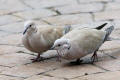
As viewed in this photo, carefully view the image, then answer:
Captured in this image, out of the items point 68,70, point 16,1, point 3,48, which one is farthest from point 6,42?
point 16,1

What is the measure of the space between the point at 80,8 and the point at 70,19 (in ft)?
3.08

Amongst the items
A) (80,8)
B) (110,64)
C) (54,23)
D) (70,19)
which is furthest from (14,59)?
(80,8)

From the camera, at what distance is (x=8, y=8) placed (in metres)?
10.4

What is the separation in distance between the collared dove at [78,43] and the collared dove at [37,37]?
0.27 m

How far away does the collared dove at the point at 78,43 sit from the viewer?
6.25 meters

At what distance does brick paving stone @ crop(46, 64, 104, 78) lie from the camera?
6.12 meters

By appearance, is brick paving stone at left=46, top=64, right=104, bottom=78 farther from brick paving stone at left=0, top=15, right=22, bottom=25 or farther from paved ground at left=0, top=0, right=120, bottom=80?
brick paving stone at left=0, top=15, right=22, bottom=25

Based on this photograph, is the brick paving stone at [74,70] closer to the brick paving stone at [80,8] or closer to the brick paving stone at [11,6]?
the brick paving stone at [80,8]

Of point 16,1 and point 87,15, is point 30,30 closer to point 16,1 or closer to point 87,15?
point 87,15

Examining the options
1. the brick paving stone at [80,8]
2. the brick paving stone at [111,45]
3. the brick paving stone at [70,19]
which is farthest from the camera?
the brick paving stone at [80,8]

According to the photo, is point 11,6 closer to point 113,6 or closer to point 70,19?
point 70,19

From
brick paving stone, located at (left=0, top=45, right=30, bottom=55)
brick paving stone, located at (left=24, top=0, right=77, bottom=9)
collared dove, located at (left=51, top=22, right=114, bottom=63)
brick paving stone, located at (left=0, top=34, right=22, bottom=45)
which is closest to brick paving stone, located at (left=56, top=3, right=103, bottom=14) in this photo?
brick paving stone, located at (left=24, top=0, right=77, bottom=9)

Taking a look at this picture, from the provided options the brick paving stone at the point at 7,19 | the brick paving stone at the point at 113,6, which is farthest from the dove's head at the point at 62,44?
the brick paving stone at the point at 113,6

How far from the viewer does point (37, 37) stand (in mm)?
6512
